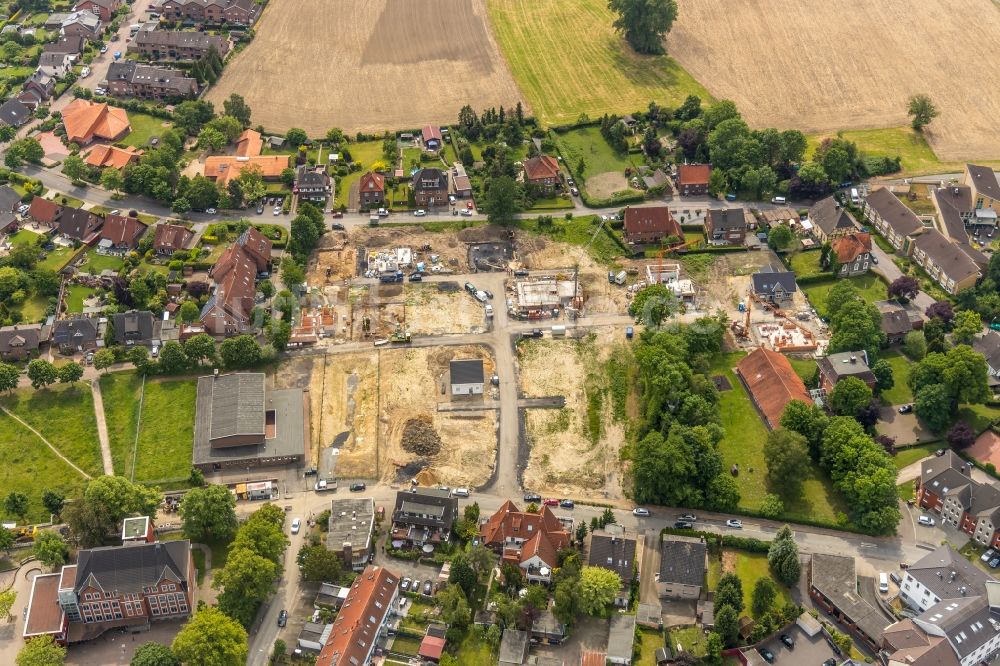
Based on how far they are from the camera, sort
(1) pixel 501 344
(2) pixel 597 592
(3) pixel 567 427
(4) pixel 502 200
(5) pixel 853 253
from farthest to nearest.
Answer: (4) pixel 502 200, (5) pixel 853 253, (1) pixel 501 344, (3) pixel 567 427, (2) pixel 597 592

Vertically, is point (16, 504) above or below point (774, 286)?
above

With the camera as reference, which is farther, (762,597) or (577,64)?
(577,64)

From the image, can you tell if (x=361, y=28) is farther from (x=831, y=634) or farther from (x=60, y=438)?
(x=831, y=634)

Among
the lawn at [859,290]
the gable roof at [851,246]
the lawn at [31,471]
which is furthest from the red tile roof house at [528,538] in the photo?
the gable roof at [851,246]

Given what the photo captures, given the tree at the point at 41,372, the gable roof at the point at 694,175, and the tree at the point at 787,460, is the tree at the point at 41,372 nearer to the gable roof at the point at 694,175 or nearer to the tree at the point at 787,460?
the tree at the point at 787,460

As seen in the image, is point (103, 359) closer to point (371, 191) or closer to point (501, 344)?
point (501, 344)

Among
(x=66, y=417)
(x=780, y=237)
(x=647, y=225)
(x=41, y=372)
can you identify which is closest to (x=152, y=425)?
(x=66, y=417)

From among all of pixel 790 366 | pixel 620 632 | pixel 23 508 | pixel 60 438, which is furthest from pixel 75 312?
pixel 790 366
